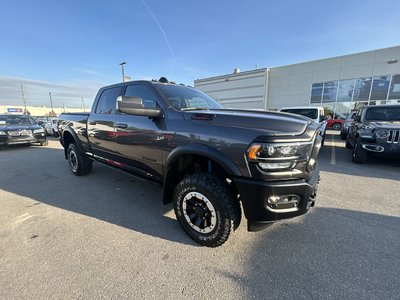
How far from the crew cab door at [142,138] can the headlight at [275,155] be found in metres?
1.29

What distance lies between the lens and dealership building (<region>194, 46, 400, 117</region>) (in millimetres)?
17312

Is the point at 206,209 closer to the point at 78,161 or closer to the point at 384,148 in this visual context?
the point at 78,161

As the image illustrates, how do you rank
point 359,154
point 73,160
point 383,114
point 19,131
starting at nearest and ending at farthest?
point 73,160, point 359,154, point 383,114, point 19,131

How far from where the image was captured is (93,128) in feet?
13.8

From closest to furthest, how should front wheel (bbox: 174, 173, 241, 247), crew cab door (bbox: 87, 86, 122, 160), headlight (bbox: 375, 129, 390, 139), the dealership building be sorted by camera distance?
front wheel (bbox: 174, 173, 241, 247) < crew cab door (bbox: 87, 86, 122, 160) < headlight (bbox: 375, 129, 390, 139) < the dealership building

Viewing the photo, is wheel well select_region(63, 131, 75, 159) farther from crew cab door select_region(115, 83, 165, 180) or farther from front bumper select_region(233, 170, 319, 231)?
front bumper select_region(233, 170, 319, 231)

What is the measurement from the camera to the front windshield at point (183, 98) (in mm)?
2900

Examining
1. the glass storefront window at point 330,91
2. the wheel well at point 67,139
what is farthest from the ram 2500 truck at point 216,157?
the glass storefront window at point 330,91

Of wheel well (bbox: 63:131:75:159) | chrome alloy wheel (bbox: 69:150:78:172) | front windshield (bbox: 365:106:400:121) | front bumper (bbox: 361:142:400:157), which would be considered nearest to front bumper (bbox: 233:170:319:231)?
chrome alloy wheel (bbox: 69:150:78:172)

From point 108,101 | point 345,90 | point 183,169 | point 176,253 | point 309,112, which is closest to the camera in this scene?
point 176,253

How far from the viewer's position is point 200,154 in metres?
2.24

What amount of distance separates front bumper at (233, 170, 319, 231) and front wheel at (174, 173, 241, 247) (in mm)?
211

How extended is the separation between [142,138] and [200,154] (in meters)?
1.15

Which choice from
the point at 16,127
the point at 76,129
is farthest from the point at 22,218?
the point at 16,127
